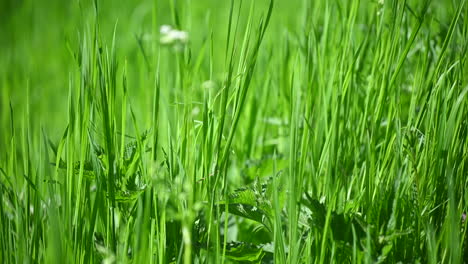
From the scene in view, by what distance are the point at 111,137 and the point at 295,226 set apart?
368 mm

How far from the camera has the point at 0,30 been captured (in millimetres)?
2613

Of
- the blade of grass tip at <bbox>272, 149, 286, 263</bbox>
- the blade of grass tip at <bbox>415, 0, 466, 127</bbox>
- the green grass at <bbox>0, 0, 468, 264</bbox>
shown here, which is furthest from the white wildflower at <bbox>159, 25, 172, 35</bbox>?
the blade of grass tip at <bbox>415, 0, 466, 127</bbox>

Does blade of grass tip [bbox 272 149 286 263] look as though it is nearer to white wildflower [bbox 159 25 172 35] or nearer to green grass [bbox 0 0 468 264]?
green grass [bbox 0 0 468 264]

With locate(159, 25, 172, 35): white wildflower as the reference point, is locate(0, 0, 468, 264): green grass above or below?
below

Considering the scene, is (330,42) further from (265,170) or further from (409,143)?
(409,143)

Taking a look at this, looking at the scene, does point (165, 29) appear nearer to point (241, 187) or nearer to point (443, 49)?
point (241, 187)

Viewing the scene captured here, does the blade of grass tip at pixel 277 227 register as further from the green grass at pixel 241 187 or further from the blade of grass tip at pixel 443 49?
the blade of grass tip at pixel 443 49

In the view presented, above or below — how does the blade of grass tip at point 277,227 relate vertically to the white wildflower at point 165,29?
below

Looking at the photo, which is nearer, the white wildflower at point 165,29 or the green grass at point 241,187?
the green grass at point 241,187

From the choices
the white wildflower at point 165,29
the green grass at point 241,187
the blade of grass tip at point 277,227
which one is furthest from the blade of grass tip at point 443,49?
the white wildflower at point 165,29

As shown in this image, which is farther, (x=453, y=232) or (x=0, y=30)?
(x=0, y=30)

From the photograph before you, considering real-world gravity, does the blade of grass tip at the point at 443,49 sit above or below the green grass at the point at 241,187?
above

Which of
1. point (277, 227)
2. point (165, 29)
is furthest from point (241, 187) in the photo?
point (165, 29)

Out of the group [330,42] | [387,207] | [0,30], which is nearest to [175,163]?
[387,207]
